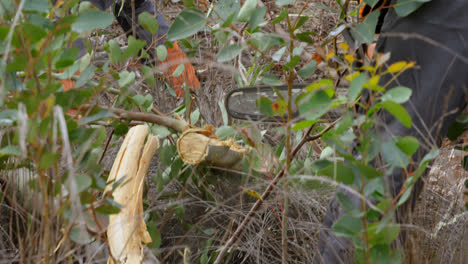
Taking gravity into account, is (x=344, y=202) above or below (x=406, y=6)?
below

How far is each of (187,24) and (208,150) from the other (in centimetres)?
42

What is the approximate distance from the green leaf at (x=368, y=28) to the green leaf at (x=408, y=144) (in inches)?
11.5

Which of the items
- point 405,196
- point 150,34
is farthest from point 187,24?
point 150,34

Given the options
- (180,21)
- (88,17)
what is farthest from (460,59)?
(88,17)

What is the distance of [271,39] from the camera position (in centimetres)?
111

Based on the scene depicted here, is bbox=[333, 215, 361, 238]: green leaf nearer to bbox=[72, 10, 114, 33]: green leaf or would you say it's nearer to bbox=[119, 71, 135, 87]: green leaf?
bbox=[72, 10, 114, 33]: green leaf

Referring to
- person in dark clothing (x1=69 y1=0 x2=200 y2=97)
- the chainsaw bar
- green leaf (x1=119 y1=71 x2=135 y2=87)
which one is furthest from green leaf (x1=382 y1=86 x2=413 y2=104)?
person in dark clothing (x1=69 y1=0 x2=200 y2=97)

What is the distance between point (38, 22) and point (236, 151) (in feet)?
2.37

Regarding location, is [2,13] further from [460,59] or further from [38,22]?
[460,59]

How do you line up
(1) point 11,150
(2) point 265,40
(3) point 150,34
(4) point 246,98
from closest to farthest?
(1) point 11,150, (2) point 265,40, (4) point 246,98, (3) point 150,34

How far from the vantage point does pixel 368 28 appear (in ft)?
3.38

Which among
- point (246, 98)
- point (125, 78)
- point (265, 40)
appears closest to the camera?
point (265, 40)

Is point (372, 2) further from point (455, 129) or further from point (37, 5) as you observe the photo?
point (37, 5)

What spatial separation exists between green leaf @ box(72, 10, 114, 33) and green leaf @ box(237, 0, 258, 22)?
354 mm
